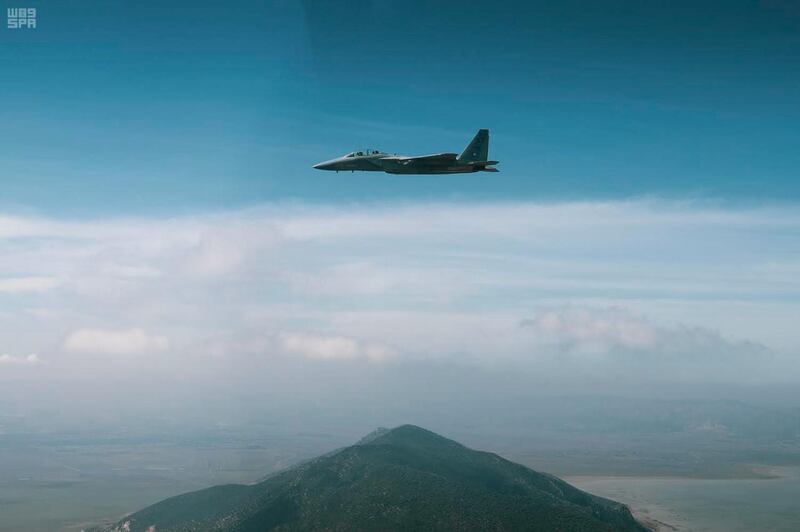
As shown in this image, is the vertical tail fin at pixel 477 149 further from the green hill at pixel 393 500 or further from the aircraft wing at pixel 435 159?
the green hill at pixel 393 500

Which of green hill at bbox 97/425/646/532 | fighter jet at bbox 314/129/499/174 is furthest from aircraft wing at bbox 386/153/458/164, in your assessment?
green hill at bbox 97/425/646/532

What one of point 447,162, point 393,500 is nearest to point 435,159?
point 447,162

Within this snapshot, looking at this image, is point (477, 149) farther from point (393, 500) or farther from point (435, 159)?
point (393, 500)

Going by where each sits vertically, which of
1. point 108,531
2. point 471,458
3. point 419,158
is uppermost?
point 419,158

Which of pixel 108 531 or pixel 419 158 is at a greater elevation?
pixel 419 158

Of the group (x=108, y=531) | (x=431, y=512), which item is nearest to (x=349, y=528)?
(x=431, y=512)

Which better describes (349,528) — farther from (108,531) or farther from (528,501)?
(108,531)

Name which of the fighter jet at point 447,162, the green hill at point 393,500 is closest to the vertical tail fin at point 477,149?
the fighter jet at point 447,162

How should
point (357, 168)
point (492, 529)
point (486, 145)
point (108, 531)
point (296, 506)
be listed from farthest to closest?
point (108, 531)
point (296, 506)
point (492, 529)
point (357, 168)
point (486, 145)
